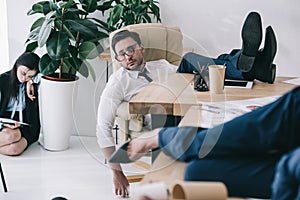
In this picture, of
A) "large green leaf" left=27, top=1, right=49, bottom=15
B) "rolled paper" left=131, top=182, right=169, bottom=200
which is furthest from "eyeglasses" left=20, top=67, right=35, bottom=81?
"rolled paper" left=131, top=182, right=169, bottom=200

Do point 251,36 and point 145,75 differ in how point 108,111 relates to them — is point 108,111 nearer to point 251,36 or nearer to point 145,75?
point 145,75

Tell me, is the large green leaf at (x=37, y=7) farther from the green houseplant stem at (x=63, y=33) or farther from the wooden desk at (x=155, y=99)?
the wooden desk at (x=155, y=99)

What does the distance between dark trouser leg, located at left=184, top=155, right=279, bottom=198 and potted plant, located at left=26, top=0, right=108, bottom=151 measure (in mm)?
1636

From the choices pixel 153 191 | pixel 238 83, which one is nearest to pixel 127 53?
pixel 153 191

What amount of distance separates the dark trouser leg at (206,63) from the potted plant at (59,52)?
1075mm

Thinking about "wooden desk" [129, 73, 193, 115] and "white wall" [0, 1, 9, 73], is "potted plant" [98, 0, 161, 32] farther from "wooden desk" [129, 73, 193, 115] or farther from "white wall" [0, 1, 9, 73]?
"wooden desk" [129, 73, 193, 115]

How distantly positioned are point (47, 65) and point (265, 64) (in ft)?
4.55

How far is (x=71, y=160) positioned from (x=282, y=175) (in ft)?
6.20

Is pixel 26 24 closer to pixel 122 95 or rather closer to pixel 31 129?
pixel 31 129

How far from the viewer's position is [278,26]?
2842 mm

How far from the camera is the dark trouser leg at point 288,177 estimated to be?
2.81 ft

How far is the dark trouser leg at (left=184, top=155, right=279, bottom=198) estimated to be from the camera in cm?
90

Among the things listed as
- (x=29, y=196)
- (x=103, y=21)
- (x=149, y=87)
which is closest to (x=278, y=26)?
(x=103, y=21)

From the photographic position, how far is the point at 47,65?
2664 mm
